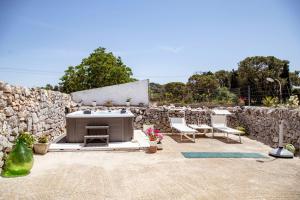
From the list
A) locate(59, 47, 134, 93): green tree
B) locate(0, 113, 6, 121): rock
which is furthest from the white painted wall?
locate(0, 113, 6, 121): rock

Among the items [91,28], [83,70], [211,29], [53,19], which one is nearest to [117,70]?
[83,70]

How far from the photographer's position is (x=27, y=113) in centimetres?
666

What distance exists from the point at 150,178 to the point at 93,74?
17.8 meters

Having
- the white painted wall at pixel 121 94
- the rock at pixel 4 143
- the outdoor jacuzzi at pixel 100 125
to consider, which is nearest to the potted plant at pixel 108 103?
the white painted wall at pixel 121 94

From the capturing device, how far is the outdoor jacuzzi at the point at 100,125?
8320 millimetres

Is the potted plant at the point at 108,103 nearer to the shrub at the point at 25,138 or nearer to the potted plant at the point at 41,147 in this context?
the potted plant at the point at 41,147

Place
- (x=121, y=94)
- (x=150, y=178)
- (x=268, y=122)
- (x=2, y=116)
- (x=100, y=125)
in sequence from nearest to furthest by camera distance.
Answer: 1. (x=150, y=178)
2. (x=2, y=116)
3. (x=100, y=125)
4. (x=268, y=122)
5. (x=121, y=94)

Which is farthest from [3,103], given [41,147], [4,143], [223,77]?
[223,77]

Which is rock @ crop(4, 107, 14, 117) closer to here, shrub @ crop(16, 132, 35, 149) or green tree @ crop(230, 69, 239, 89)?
shrub @ crop(16, 132, 35, 149)

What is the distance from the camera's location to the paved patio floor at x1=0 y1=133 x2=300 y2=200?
4.14 m

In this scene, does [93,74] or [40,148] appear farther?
[93,74]

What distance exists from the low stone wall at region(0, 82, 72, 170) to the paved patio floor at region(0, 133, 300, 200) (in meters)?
0.92

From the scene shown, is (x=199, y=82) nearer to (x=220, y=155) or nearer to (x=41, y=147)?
(x=220, y=155)

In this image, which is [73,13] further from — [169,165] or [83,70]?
[83,70]
